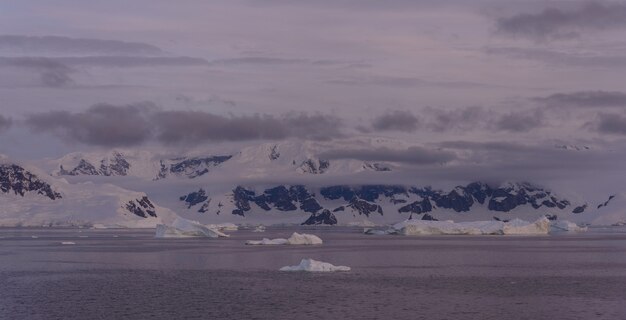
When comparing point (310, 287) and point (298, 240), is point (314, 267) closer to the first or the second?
point (310, 287)

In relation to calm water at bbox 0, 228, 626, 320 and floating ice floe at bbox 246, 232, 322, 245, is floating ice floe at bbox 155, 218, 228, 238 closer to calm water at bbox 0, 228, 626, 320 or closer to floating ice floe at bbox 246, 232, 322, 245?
floating ice floe at bbox 246, 232, 322, 245

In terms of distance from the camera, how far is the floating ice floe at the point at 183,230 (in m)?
170

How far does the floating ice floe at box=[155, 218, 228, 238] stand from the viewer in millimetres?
169750

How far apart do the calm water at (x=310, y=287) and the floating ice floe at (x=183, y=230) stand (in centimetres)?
6160

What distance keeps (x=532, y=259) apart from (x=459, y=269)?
1919cm

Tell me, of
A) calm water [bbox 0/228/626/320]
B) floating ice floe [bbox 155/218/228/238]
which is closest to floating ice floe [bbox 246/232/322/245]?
calm water [bbox 0/228/626/320]

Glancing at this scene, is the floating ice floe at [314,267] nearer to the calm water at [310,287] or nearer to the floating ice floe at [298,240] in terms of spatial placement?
the calm water at [310,287]

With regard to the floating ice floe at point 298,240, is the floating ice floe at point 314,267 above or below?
above

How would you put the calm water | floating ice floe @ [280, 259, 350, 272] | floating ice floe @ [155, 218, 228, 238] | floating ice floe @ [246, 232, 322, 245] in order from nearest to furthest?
the calm water
floating ice floe @ [280, 259, 350, 272]
floating ice floe @ [246, 232, 322, 245]
floating ice floe @ [155, 218, 228, 238]

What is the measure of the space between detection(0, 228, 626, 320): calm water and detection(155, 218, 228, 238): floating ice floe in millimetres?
61602

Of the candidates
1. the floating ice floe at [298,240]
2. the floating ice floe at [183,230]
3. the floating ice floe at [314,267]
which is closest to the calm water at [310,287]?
the floating ice floe at [314,267]

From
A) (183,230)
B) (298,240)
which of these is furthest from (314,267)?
(183,230)

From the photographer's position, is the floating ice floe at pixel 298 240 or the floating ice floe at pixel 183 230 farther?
the floating ice floe at pixel 183 230

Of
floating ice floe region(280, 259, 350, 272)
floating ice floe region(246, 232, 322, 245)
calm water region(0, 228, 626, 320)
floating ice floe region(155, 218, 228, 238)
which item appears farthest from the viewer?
floating ice floe region(155, 218, 228, 238)
